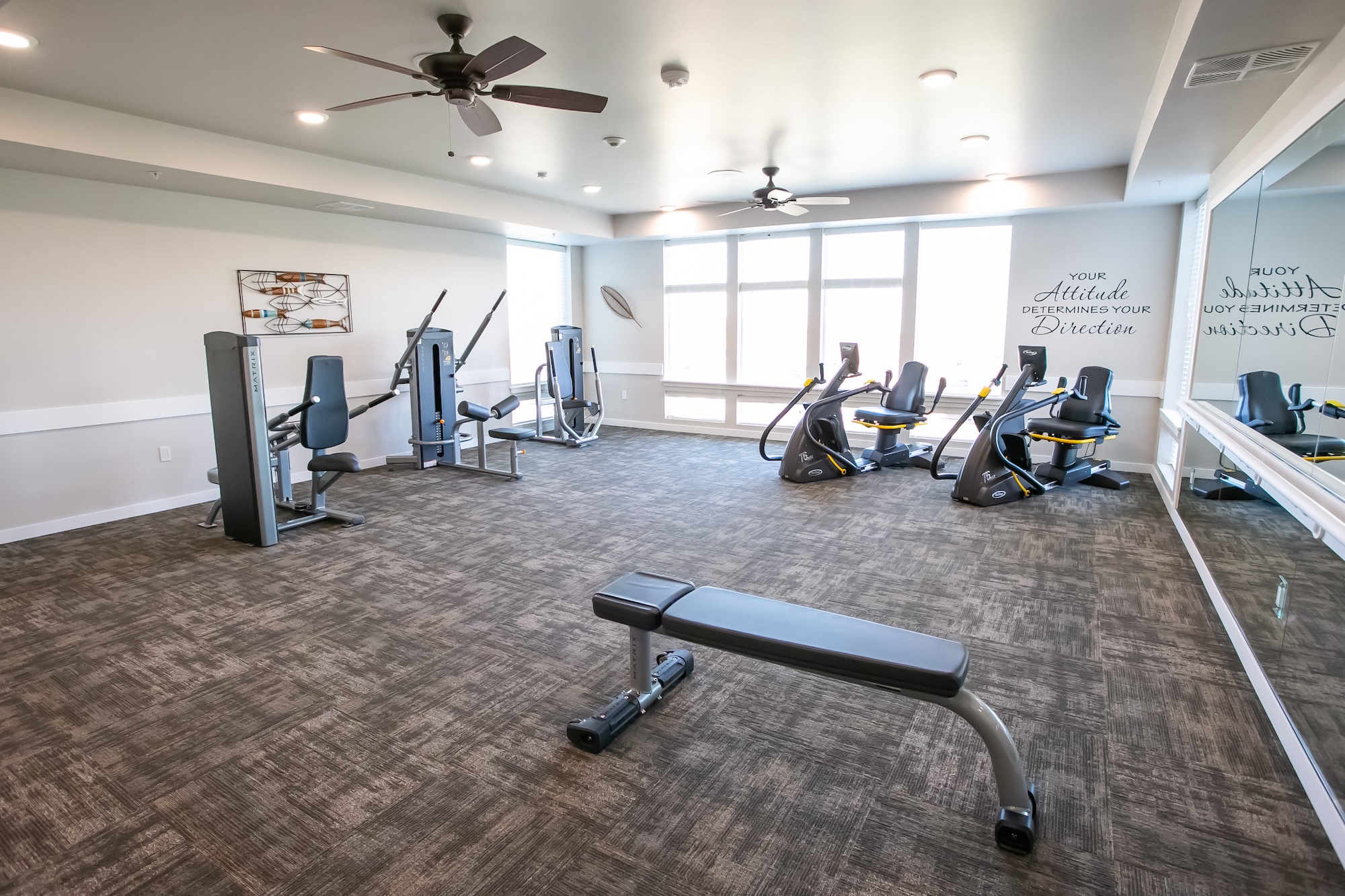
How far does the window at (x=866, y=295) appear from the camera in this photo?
7.20 m

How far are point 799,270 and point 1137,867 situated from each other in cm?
671

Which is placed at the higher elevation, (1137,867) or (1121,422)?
(1121,422)

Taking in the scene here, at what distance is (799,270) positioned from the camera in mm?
7707

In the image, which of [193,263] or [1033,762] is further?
[193,263]

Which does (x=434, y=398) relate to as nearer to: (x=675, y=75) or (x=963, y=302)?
(x=675, y=75)

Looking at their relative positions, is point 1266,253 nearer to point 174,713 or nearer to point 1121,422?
point 1121,422

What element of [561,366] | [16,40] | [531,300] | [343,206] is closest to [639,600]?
[16,40]

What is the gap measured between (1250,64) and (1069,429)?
324cm

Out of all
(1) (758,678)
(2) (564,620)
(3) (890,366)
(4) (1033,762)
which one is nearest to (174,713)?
(2) (564,620)

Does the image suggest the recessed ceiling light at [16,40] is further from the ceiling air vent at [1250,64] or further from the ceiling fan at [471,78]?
the ceiling air vent at [1250,64]

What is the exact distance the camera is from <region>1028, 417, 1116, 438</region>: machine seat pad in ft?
17.8

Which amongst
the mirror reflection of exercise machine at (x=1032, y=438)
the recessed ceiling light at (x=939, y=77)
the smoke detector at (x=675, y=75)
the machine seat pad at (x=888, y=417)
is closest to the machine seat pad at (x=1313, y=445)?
the recessed ceiling light at (x=939, y=77)

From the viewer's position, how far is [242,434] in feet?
13.7

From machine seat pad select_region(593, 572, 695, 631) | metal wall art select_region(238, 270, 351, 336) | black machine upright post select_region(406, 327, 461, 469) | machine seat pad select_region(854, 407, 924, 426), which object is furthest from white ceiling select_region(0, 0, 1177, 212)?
machine seat pad select_region(593, 572, 695, 631)
